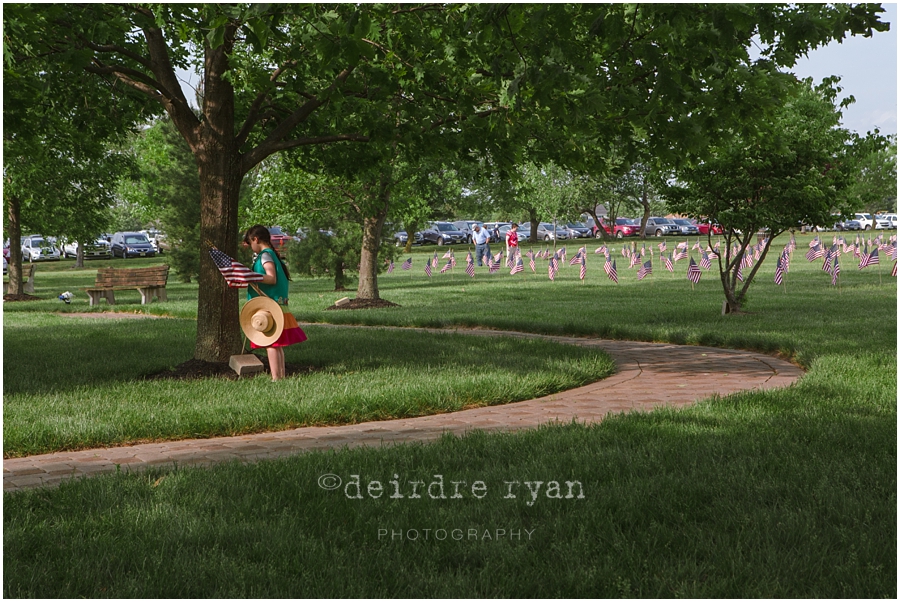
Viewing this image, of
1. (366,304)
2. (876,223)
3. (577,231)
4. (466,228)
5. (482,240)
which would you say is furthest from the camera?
(876,223)

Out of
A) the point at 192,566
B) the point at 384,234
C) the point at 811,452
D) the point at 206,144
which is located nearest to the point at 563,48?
the point at 811,452

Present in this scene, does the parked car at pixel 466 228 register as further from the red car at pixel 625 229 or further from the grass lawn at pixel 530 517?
the grass lawn at pixel 530 517

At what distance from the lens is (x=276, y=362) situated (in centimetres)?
925

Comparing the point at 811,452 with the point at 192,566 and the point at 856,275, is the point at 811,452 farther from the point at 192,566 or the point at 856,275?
the point at 856,275

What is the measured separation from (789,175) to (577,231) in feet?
177

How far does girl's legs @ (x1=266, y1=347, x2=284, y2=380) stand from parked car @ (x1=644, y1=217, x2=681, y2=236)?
61475 mm

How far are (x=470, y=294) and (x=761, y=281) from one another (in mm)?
10202

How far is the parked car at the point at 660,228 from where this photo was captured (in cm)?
6844

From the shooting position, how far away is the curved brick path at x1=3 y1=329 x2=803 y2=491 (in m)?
5.95

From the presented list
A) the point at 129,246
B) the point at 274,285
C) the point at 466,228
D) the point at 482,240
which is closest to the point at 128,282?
the point at 274,285

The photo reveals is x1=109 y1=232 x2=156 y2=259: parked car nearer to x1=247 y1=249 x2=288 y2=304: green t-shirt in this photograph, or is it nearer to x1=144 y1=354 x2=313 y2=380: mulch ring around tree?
x1=144 y1=354 x2=313 y2=380: mulch ring around tree

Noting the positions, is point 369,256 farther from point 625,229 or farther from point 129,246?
point 625,229

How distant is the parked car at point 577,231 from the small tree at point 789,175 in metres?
52.4

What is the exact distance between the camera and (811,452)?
5527mm
